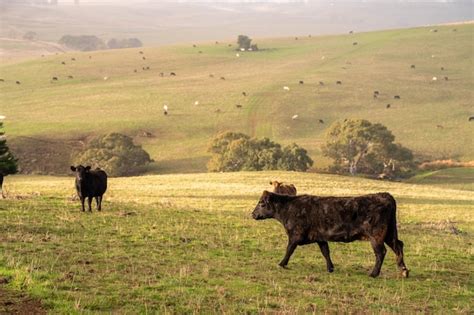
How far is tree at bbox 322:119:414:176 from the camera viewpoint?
7781cm

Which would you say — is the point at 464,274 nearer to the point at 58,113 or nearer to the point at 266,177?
the point at 266,177

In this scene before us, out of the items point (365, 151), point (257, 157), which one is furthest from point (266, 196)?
point (365, 151)

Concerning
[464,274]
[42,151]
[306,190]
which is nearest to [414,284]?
[464,274]

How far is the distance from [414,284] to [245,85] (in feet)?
353

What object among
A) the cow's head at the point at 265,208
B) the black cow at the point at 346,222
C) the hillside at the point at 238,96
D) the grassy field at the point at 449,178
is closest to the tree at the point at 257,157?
the hillside at the point at 238,96

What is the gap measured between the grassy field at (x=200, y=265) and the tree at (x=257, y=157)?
1722 inches

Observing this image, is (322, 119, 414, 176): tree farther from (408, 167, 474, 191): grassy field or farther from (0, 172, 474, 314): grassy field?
(0, 172, 474, 314): grassy field

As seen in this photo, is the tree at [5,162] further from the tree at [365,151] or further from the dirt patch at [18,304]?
the tree at [365,151]

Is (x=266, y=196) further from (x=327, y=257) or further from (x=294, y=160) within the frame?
(x=294, y=160)

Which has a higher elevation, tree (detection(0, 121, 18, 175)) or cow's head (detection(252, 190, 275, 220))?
cow's head (detection(252, 190, 275, 220))

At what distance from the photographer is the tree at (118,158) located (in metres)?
77.4

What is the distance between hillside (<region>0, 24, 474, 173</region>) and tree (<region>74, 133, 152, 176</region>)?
8.18 feet

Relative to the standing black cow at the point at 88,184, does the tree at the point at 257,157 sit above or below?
below

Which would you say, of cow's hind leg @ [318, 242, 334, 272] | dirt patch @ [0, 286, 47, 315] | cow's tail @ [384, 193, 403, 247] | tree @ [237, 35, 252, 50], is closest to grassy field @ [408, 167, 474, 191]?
cow's tail @ [384, 193, 403, 247]
